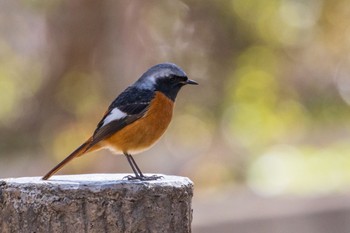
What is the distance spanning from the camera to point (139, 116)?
16.0 feet

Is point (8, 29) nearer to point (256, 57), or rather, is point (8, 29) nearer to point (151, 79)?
point (256, 57)

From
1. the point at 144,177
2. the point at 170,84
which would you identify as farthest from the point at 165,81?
the point at 144,177

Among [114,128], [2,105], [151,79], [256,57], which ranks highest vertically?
[256,57]

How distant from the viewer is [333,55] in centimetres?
1109

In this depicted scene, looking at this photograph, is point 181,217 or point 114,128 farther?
point 114,128

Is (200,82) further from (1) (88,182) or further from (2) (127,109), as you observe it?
(1) (88,182)

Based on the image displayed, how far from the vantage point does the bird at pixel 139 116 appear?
4805 millimetres

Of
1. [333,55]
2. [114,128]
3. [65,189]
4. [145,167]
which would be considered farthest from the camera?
[333,55]

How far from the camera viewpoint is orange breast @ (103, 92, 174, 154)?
4812 mm

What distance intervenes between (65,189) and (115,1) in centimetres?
680

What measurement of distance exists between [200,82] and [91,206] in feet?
22.9

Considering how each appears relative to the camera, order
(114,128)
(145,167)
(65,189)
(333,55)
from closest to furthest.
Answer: (65,189)
(114,128)
(145,167)
(333,55)

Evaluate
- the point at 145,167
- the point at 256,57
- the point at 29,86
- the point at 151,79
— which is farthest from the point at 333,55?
the point at 151,79

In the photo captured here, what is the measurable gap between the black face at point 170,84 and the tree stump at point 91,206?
4.33 ft
